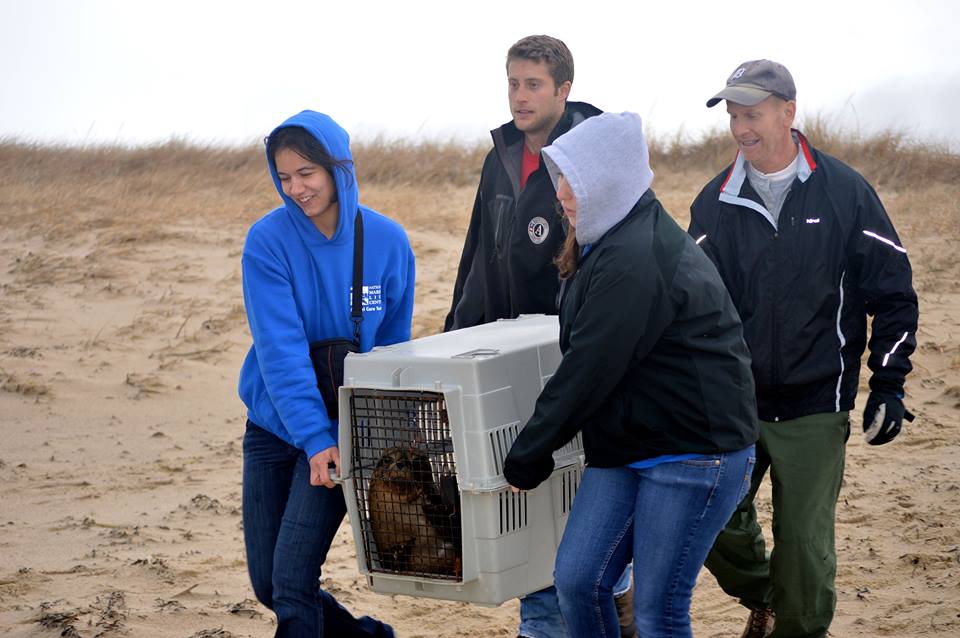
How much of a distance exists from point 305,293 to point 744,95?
159cm

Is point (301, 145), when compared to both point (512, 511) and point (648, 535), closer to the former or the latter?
point (512, 511)

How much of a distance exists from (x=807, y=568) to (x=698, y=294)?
4.43 feet

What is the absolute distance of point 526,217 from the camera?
12.9 ft

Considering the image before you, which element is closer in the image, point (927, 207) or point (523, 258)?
point (523, 258)

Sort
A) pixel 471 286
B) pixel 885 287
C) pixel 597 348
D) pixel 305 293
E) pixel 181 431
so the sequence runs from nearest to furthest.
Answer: pixel 597 348, pixel 305 293, pixel 885 287, pixel 471 286, pixel 181 431

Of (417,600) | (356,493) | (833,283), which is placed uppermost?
(833,283)

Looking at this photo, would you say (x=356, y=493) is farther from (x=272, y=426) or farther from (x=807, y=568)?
(x=807, y=568)

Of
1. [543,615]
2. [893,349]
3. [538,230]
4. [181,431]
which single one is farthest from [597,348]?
[181,431]

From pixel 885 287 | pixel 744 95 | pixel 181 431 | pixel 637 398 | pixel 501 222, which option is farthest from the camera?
pixel 181 431

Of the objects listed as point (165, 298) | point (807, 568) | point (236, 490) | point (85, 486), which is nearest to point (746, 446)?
point (807, 568)

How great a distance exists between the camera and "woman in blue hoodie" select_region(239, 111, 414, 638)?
3.27 metres

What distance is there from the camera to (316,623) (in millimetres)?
3365

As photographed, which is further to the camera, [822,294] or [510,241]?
[510,241]

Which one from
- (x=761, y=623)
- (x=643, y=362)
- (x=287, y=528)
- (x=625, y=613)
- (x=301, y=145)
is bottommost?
(x=761, y=623)
